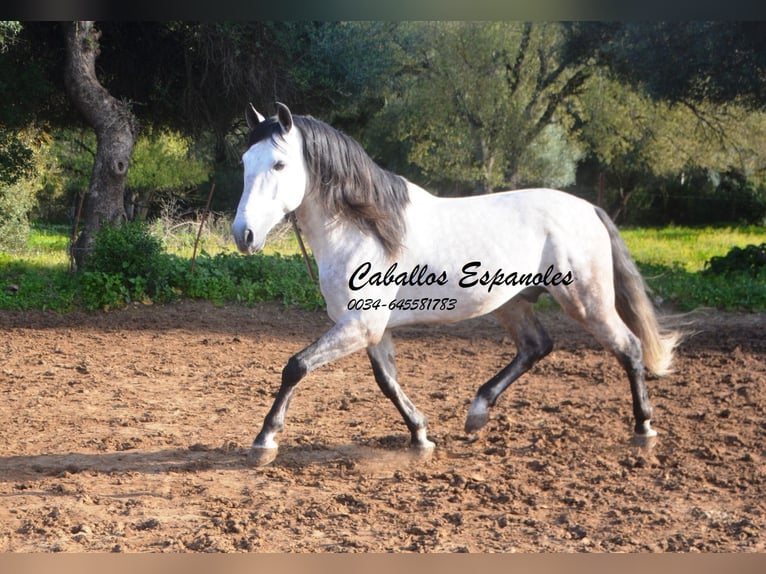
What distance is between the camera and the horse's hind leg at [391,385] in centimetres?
421

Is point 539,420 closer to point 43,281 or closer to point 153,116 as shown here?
point 43,281

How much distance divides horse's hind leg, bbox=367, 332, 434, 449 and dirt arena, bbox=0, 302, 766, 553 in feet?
0.38

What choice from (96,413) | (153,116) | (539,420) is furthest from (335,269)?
(153,116)

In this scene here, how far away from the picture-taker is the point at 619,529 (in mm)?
3326

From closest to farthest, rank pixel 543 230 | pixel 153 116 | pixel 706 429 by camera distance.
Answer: pixel 543 230 → pixel 706 429 → pixel 153 116

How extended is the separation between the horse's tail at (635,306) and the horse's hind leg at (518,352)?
18.2 inches

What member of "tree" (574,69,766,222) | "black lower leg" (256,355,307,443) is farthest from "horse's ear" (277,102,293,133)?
"tree" (574,69,766,222)

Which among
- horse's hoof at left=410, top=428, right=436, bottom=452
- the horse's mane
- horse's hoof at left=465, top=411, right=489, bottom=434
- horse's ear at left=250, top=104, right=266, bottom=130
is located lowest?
horse's hoof at left=410, top=428, right=436, bottom=452

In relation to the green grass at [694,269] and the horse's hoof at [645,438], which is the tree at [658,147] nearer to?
the green grass at [694,269]

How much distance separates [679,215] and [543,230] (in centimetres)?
1860

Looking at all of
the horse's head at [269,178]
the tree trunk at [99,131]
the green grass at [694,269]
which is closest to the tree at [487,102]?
the green grass at [694,269]

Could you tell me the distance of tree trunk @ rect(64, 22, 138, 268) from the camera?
10.3m

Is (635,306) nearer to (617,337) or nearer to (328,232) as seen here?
(617,337)

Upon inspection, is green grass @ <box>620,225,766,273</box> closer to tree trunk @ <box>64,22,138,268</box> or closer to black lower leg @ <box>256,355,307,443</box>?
tree trunk @ <box>64,22,138,268</box>
